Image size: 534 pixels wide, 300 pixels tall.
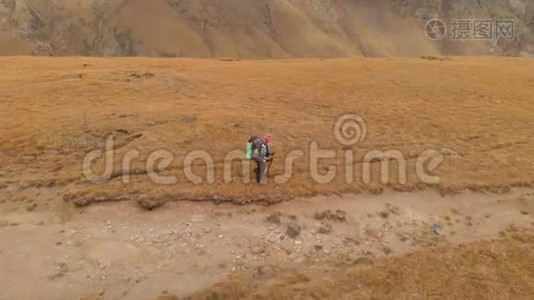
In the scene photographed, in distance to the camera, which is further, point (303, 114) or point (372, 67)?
point (372, 67)

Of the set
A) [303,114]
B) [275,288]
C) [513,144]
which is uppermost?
[303,114]

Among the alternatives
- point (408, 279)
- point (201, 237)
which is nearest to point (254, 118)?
point (201, 237)

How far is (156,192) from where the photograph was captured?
28172 millimetres

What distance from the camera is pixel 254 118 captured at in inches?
1683

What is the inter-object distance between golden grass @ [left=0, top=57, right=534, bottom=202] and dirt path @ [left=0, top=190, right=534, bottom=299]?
59.1 inches

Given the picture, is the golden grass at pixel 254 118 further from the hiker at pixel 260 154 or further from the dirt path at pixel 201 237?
the dirt path at pixel 201 237

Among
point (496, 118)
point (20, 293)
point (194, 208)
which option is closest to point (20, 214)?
point (20, 293)

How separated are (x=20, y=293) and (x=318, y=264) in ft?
41.9

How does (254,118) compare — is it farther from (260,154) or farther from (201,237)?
(201,237)

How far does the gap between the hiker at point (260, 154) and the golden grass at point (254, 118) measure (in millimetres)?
814

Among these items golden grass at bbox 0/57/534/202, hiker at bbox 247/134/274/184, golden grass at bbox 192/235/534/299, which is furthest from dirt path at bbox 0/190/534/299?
hiker at bbox 247/134/274/184

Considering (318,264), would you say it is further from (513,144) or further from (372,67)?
(372,67)

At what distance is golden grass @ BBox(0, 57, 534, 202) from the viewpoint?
3112cm

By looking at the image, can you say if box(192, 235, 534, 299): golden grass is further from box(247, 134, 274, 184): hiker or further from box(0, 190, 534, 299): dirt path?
box(247, 134, 274, 184): hiker
